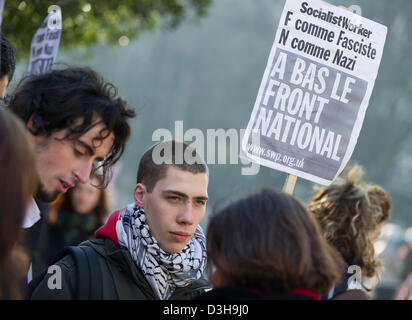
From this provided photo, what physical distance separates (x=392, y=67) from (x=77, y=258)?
26.4m

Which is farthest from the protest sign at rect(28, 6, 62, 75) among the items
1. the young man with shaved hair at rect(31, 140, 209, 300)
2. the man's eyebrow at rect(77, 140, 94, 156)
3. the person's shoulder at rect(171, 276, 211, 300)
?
the person's shoulder at rect(171, 276, 211, 300)

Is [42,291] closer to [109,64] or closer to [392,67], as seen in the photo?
[392,67]

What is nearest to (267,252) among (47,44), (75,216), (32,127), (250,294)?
(250,294)

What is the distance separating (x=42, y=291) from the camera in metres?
2.62

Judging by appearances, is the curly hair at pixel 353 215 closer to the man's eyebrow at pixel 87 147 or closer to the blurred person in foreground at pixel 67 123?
the blurred person in foreground at pixel 67 123

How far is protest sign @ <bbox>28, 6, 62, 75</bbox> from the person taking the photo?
161 inches

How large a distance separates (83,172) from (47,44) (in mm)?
1782

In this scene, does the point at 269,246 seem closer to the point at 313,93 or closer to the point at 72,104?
the point at 72,104

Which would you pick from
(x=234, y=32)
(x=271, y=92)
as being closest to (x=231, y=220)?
(x=271, y=92)

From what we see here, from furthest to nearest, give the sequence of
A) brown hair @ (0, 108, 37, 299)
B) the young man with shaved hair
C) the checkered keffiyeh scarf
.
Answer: the checkered keffiyeh scarf < the young man with shaved hair < brown hair @ (0, 108, 37, 299)

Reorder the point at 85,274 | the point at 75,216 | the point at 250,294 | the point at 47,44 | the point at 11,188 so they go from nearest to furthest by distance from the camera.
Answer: the point at 11,188, the point at 250,294, the point at 85,274, the point at 47,44, the point at 75,216

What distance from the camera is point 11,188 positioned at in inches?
63.1

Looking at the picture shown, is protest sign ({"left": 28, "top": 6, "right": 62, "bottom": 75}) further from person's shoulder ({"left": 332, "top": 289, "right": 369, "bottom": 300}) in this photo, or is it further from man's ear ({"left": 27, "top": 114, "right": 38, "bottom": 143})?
person's shoulder ({"left": 332, "top": 289, "right": 369, "bottom": 300})

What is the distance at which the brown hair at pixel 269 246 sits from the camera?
2.07 m
